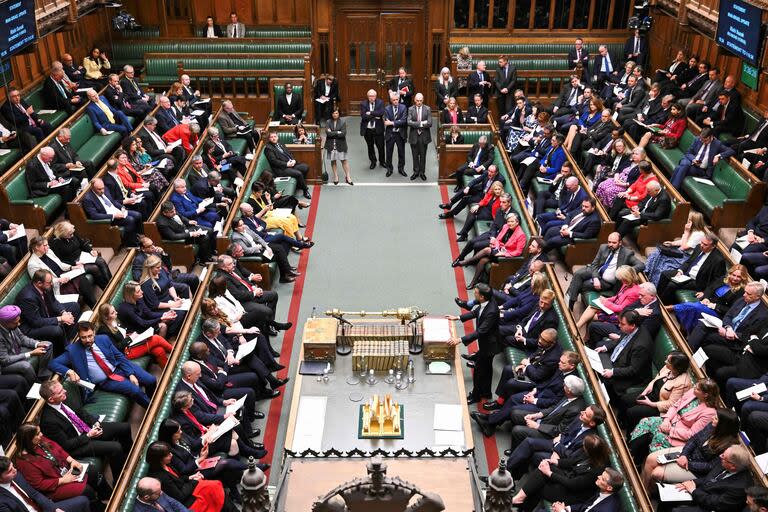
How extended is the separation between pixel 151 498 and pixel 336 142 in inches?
331

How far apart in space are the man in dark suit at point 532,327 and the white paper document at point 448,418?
1252 millimetres

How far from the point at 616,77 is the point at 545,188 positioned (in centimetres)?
481

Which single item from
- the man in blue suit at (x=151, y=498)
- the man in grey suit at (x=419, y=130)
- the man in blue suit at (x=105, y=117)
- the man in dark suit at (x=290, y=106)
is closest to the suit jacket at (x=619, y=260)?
the man in grey suit at (x=419, y=130)

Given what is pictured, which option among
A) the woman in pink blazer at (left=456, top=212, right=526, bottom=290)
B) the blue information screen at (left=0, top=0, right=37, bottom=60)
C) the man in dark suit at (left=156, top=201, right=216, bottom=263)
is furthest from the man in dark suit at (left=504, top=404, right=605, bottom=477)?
the blue information screen at (left=0, top=0, right=37, bottom=60)

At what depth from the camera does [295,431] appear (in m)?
6.36

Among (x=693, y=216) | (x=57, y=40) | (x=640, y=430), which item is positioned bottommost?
(x=640, y=430)

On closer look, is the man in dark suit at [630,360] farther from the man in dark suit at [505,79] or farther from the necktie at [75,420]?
the man in dark suit at [505,79]

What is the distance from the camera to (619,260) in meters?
8.27

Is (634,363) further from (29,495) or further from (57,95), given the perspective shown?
(57,95)

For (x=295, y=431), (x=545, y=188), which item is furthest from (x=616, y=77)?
(x=295, y=431)

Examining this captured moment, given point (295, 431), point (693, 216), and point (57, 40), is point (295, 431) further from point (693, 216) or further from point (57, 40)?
point (57, 40)

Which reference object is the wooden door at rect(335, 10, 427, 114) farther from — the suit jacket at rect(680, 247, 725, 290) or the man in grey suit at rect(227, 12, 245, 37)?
the suit jacket at rect(680, 247, 725, 290)

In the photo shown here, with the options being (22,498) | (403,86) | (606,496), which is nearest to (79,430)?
(22,498)

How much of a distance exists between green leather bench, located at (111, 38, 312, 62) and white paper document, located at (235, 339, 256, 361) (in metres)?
9.53
